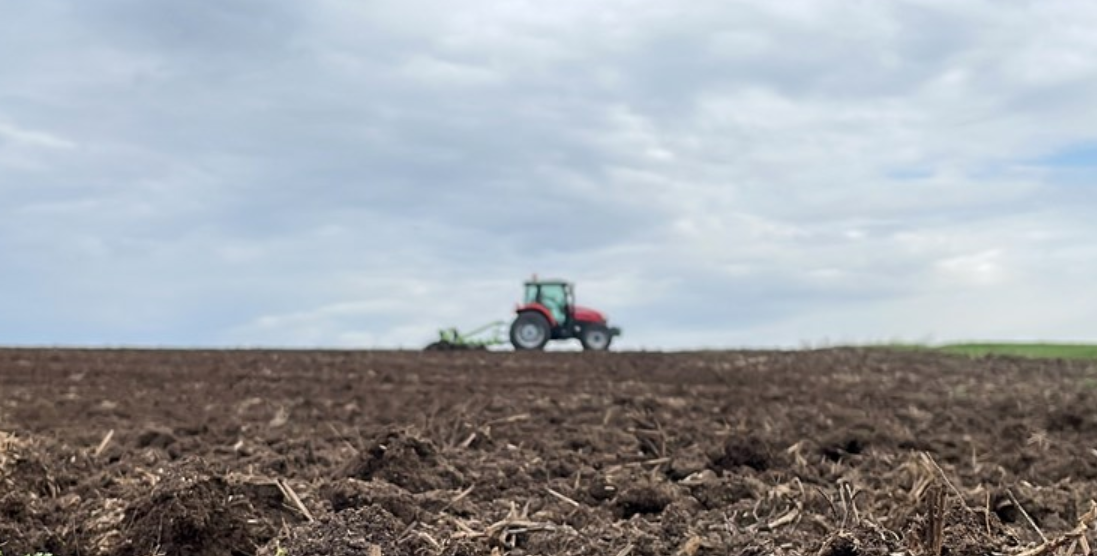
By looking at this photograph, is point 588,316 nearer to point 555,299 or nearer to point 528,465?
point 555,299

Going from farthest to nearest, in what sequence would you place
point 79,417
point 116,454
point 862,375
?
1. point 862,375
2. point 79,417
3. point 116,454

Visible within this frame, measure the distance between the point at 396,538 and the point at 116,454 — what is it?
15.7 ft

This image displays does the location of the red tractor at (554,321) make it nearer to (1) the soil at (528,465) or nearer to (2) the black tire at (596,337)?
(2) the black tire at (596,337)

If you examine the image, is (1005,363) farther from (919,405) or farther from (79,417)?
(79,417)

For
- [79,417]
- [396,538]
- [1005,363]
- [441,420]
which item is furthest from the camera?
[1005,363]

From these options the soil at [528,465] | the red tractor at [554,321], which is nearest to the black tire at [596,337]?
the red tractor at [554,321]

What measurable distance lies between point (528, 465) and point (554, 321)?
22159 mm

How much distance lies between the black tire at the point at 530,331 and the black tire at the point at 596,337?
3.12 feet

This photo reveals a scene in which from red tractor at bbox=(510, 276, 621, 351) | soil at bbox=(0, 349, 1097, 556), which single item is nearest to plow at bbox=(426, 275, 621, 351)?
red tractor at bbox=(510, 276, 621, 351)

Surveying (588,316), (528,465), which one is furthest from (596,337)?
(528,465)

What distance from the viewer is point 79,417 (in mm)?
12922

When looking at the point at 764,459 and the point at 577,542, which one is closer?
the point at 577,542

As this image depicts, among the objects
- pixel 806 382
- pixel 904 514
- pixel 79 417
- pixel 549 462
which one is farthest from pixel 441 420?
pixel 806 382

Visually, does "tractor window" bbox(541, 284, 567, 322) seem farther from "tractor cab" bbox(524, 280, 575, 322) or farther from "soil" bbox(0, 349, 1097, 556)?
"soil" bbox(0, 349, 1097, 556)
